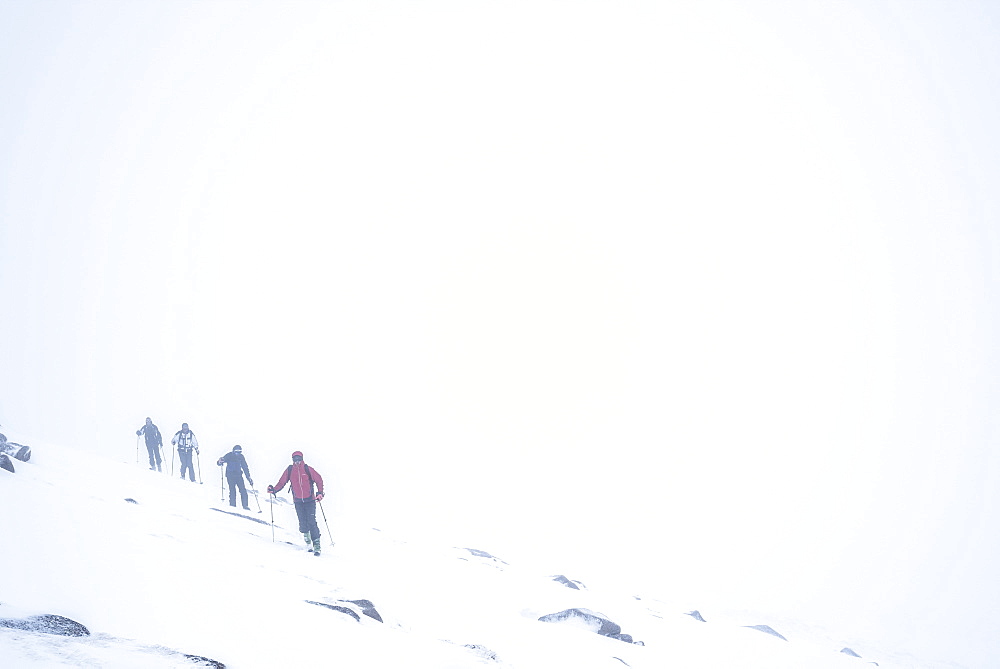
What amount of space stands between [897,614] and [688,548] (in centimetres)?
2121

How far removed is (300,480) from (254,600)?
6.57 meters

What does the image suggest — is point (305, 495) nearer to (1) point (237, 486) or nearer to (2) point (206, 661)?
(1) point (237, 486)

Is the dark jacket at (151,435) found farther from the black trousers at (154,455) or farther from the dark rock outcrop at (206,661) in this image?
the dark rock outcrop at (206,661)

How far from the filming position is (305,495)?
14242 millimetres

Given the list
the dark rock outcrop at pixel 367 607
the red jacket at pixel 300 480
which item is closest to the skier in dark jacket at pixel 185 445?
the red jacket at pixel 300 480

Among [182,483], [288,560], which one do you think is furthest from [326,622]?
[182,483]

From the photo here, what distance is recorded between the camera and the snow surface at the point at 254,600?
596cm

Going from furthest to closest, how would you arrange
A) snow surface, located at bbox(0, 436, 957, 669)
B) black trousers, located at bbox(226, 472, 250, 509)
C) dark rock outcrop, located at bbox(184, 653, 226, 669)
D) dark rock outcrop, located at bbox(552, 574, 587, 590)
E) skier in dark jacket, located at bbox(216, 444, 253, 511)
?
skier in dark jacket, located at bbox(216, 444, 253, 511), black trousers, located at bbox(226, 472, 250, 509), dark rock outcrop, located at bbox(552, 574, 587, 590), snow surface, located at bbox(0, 436, 957, 669), dark rock outcrop, located at bbox(184, 653, 226, 669)

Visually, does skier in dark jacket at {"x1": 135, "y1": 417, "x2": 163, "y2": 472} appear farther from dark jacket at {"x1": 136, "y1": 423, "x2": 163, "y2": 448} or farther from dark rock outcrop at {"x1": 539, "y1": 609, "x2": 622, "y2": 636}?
dark rock outcrop at {"x1": 539, "y1": 609, "x2": 622, "y2": 636}

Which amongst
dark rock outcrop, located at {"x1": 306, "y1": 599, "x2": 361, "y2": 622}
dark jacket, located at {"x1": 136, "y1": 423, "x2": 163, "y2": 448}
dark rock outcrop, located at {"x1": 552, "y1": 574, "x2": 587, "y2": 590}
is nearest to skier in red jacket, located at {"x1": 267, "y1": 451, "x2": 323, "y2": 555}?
dark rock outcrop, located at {"x1": 306, "y1": 599, "x2": 361, "y2": 622}

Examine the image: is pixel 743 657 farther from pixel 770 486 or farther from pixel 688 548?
pixel 770 486

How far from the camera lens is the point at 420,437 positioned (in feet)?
441

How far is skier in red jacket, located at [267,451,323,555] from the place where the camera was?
1385 cm

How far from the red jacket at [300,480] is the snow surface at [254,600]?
1.20 metres
